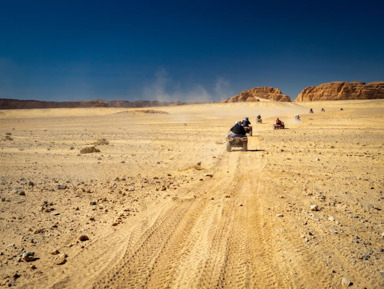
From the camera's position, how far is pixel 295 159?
500 inches

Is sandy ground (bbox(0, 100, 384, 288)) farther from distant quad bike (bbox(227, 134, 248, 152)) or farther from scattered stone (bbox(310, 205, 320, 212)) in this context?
distant quad bike (bbox(227, 134, 248, 152))

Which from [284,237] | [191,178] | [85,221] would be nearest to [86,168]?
[191,178]

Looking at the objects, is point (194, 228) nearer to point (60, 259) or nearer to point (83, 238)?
point (83, 238)

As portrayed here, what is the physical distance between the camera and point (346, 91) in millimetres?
160625

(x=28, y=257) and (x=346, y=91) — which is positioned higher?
(x=346, y=91)

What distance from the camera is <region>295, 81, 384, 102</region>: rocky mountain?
156m

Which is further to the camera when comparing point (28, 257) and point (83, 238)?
point (83, 238)

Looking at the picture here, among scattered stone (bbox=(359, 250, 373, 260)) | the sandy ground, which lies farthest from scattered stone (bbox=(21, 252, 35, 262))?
scattered stone (bbox=(359, 250, 373, 260))

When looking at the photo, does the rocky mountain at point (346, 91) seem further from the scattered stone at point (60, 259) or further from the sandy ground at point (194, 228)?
the scattered stone at point (60, 259)

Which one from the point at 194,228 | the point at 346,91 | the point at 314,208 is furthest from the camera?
the point at 346,91

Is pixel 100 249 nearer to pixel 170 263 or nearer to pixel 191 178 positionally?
pixel 170 263

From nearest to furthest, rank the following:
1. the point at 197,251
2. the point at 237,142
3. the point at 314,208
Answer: the point at 197,251 → the point at 314,208 → the point at 237,142

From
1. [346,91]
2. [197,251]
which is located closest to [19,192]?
[197,251]

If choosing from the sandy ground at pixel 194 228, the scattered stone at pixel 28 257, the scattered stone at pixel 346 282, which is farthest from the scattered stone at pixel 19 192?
the scattered stone at pixel 346 282
